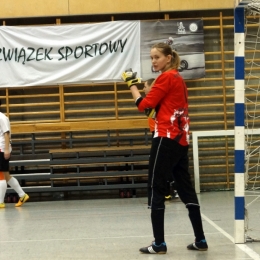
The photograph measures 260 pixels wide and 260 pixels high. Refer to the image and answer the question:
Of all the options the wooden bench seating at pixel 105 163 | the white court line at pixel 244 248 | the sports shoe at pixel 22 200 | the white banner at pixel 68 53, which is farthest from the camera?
the white banner at pixel 68 53

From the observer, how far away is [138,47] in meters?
10.5

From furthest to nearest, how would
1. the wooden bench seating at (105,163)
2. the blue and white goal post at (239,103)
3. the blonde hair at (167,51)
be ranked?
the wooden bench seating at (105,163) → the blue and white goal post at (239,103) → the blonde hair at (167,51)

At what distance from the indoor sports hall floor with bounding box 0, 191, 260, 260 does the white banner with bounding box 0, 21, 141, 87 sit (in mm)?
2436

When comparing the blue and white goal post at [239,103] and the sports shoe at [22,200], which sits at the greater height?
the blue and white goal post at [239,103]

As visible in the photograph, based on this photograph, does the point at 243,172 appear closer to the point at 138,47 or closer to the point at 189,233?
the point at 189,233

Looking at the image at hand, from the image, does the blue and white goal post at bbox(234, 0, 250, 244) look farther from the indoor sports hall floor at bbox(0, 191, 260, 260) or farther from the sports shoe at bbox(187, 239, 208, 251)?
the indoor sports hall floor at bbox(0, 191, 260, 260)

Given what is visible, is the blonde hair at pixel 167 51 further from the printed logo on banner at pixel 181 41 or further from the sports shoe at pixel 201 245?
the printed logo on banner at pixel 181 41

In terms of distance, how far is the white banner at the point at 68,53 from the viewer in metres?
10.5

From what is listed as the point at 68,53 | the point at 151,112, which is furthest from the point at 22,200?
the point at 151,112

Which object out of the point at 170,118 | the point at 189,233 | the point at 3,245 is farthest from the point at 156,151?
the point at 3,245

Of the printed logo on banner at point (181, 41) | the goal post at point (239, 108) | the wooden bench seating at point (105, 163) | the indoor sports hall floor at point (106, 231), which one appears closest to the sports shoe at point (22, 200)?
the indoor sports hall floor at point (106, 231)

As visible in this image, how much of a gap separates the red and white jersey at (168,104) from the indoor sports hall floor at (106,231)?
38.9 inches

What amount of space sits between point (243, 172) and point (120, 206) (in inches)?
158

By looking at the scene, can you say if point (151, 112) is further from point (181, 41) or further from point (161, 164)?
point (181, 41)
